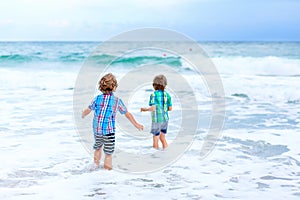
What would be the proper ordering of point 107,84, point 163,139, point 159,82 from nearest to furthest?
1. point 107,84
2. point 159,82
3. point 163,139

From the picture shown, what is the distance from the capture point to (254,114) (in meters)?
9.34

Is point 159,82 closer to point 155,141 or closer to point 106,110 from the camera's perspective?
point 155,141

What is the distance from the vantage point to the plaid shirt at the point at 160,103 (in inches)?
241

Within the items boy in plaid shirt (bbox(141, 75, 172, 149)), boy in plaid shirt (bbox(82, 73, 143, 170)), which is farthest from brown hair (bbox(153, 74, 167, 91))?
boy in plaid shirt (bbox(82, 73, 143, 170))

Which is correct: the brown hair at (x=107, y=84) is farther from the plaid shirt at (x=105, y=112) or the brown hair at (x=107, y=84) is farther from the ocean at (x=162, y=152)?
the ocean at (x=162, y=152)

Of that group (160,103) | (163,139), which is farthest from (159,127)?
(160,103)

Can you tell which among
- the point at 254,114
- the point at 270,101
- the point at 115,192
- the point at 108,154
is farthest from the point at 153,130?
the point at 270,101

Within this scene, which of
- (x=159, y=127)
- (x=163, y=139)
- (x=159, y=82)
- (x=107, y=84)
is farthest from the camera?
(x=163, y=139)

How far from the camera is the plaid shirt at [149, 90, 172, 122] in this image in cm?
613

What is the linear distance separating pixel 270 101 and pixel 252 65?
14.9m

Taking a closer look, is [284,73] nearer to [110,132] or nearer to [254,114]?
[254,114]

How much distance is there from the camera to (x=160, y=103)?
6.14 m

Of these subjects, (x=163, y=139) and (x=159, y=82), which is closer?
(x=159, y=82)

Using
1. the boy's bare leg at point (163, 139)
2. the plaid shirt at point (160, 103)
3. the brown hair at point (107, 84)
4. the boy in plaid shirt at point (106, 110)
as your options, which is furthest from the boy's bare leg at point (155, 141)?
the brown hair at point (107, 84)
